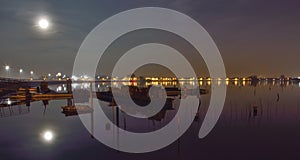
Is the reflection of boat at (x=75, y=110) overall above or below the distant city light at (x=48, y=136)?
above

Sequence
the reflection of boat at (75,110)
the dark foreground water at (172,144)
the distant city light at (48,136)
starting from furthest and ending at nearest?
the reflection of boat at (75,110) < the distant city light at (48,136) < the dark foreground water at (172,144)

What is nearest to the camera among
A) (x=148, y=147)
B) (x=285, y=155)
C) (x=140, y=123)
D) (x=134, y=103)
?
(x=285, y=155)

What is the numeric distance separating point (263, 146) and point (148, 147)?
39.9ft

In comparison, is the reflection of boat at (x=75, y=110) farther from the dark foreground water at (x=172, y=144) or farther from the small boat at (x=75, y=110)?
the dark foreground water at (x=172, y=144)

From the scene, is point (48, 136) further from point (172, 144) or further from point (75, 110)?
point (75, 110)

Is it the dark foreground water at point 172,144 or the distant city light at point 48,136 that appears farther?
the distant city light at point 48,136

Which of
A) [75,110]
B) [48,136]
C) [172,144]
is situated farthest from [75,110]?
[172,144]

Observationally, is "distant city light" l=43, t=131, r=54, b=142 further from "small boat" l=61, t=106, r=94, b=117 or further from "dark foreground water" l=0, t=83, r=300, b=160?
"small boat" l=61, t=106, r=94, b=117

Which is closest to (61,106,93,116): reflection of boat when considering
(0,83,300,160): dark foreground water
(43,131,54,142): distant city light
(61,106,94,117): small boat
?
(61,106,94,117): small boat

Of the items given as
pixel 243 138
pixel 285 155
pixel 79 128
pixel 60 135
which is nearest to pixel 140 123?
pixel 79 128

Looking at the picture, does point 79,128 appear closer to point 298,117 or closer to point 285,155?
point 285,155

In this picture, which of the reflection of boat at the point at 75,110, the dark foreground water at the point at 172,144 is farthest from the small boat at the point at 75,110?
the dark foreground water at the point at 172,144

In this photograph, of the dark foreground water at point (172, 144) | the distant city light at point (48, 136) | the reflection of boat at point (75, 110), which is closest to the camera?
the dark foreground water at point (172, 144)

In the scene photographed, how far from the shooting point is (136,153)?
2359cm
